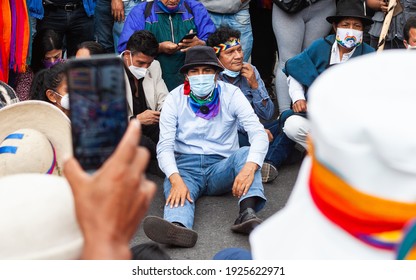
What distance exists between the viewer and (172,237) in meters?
3.64

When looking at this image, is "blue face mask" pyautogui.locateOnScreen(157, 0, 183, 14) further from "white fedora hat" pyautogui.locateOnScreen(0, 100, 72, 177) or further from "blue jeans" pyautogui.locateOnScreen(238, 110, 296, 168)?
"white fedora hat" pyautogui.locateOnScreen(0, 100, 72, 177)

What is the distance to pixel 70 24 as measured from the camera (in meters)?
5.21

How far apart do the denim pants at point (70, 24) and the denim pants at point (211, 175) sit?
5.33 ft

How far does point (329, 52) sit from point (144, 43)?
132 cm

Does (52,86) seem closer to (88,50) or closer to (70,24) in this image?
(88,50)

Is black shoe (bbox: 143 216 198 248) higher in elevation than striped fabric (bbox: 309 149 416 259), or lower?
lower

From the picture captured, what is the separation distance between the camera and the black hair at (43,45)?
191 inches

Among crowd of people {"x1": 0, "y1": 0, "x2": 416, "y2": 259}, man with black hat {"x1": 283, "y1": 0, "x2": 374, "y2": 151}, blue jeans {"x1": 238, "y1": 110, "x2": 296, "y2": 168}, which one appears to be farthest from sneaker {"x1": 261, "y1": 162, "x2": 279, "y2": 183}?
man with black hat {"x1": 283, "y1": 0, "x2": 374, "y2": 151}

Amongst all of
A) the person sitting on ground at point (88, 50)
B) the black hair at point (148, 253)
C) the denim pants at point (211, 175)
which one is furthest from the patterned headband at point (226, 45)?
the black hair at point (148, 253)

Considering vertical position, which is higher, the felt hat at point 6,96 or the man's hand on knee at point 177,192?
the felt hat at point 6,96

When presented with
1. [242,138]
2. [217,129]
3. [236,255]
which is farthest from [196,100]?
[236,255]

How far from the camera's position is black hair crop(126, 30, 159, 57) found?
477cm

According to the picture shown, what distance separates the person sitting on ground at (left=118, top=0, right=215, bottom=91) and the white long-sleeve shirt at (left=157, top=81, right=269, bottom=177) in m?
0.98

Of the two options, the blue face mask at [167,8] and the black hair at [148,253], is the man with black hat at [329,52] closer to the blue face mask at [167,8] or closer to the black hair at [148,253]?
the blue face mask at [167,8]
